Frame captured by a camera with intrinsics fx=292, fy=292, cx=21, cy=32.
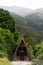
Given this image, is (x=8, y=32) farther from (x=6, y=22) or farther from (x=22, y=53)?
(x=6, y=22)

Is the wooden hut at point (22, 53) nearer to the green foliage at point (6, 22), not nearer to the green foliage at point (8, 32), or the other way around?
the green foliage at point (8, 32)

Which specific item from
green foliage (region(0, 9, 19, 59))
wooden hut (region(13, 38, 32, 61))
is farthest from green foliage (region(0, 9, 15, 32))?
wooden hut (region(13, 38, 32, 61))

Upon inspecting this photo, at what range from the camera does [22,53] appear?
143ft

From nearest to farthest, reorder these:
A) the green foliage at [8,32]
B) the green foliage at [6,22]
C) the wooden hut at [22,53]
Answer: the green foliage at [8,32]
the wooden hut at [22,53]
the green foliage at [6,22]

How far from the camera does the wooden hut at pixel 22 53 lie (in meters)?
42.4

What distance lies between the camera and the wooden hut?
139 ft

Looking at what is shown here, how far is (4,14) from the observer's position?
156ft

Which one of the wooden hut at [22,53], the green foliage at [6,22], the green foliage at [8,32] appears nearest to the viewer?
the green foliage at [8,32]

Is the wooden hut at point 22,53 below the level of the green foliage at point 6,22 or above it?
below

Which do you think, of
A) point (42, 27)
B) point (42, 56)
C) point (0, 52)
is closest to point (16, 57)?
point (0, 52)

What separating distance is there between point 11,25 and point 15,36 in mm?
2044

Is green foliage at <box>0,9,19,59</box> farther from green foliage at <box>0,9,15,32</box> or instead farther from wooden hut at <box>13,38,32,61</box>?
wooden hut at <box>13,38,32,61</box>

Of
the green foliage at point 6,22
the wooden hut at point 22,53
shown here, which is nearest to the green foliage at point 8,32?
the green foliage at point 6,22

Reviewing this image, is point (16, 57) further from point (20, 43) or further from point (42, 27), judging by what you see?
point (42, 27)
